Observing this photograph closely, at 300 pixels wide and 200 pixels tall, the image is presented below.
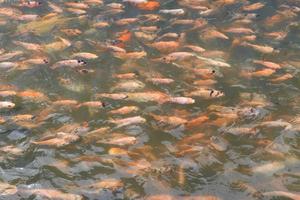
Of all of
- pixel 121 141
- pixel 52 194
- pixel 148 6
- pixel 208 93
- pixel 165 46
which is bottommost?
pixel 52 194

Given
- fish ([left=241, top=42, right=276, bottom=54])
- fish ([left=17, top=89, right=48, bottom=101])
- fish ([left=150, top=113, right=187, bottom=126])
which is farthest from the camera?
fish ([left=241, top=42, right=276, bottom=54])

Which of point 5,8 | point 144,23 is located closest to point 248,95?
point 144,23

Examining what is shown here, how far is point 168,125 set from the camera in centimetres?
687

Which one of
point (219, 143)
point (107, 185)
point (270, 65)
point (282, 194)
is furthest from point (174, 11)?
point (282, 194)

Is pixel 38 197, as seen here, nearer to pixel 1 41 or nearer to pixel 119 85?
pixel 119 85

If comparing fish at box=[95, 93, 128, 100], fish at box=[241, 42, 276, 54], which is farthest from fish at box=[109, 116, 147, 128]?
fish at box=[241, 42, 276, 54]

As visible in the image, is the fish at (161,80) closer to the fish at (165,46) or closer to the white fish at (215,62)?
the white fish at (215,62)

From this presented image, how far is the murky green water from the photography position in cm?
597

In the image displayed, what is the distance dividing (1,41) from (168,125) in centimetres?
430

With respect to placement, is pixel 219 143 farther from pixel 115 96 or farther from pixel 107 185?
pixel 115 96

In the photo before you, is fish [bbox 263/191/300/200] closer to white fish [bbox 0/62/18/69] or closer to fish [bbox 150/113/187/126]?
fish [bbox 150/113/187/126]

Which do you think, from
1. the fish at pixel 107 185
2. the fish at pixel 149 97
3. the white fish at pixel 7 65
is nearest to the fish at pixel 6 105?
the white fish at pixel 7 65

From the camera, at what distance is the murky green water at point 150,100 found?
19.6 feet

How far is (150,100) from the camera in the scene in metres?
7.45
